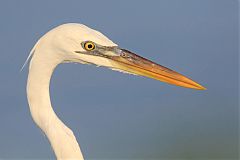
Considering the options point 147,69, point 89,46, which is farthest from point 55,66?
point 147,69

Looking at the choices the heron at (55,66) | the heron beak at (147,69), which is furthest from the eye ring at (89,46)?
the heron beak at (147,69)

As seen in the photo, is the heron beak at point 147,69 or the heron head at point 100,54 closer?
the heron head at point 100,54

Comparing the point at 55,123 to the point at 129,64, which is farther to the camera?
the point at 129,64

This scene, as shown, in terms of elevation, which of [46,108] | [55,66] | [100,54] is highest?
[100,54]

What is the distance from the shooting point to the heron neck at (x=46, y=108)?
5.62 m

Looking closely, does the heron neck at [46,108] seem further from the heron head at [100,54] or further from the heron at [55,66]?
the heron head at [100,54]

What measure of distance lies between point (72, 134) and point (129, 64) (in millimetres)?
979

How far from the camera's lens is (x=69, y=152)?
222 inches

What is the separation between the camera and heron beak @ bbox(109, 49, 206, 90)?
6.02 m

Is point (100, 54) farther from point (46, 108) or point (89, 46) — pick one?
point (46, 108)

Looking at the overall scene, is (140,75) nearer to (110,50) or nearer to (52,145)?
(110,50)

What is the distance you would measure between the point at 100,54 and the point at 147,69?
22.6 inches

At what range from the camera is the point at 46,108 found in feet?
18.6

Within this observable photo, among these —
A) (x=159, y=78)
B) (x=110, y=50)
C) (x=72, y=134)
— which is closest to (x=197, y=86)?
(x=159, y=78)
